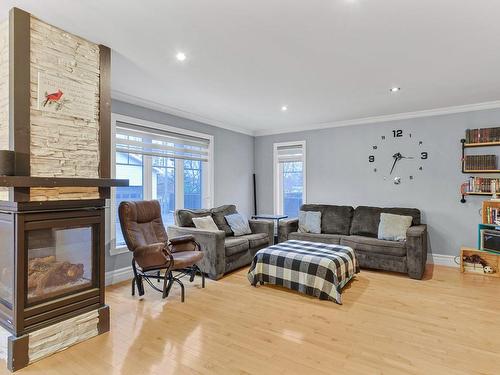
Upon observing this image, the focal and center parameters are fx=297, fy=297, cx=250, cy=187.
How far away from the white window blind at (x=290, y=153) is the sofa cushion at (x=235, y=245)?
2.30 m

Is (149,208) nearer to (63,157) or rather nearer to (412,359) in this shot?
(63,157)

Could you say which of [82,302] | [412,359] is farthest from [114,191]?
[412,359]

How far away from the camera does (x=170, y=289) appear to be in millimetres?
3465

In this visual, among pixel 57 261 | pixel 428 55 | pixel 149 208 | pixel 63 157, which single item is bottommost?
pixel 57 261

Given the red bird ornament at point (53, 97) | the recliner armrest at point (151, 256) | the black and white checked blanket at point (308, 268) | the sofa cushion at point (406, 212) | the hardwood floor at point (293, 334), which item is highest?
the red bird ornament at point (53, 97)

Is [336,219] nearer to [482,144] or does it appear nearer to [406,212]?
[406,212]

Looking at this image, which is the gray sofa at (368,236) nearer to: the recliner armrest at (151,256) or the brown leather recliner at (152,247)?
the brown leather recliner at (152,247)

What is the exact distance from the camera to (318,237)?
4738mm

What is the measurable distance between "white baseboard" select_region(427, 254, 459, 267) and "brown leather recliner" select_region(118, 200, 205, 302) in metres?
3.60

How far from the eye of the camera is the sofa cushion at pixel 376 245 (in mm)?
4031

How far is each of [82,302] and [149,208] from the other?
144 centimetres

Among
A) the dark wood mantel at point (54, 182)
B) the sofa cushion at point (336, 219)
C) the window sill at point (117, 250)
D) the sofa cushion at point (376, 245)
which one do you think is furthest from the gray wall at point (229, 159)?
the sofa cushion at point (376, 245)

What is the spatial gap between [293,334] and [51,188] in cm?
221

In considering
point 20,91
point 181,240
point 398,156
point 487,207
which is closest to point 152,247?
point 181,240
